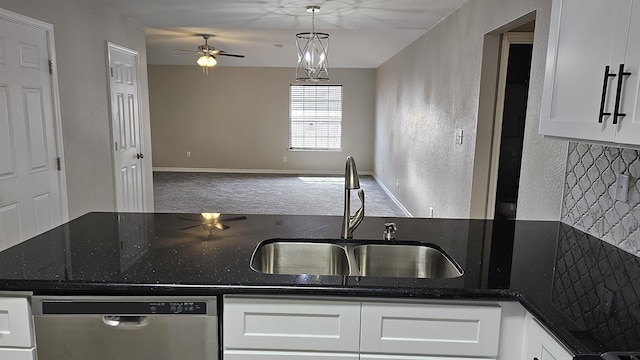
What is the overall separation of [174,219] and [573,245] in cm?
177

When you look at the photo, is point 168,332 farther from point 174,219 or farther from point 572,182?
point 572,182

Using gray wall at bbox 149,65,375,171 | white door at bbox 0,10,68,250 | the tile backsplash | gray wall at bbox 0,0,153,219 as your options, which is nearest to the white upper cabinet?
the tile backsplash

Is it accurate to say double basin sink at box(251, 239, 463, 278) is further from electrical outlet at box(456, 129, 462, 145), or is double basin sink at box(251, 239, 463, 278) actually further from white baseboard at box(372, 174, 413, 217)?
white baseboard at box(372, 174, 413, 217)

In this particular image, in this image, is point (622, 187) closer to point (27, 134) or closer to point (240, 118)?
point (27, 134)

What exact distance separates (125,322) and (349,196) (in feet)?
3.03

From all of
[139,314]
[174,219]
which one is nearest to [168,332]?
[139,314]

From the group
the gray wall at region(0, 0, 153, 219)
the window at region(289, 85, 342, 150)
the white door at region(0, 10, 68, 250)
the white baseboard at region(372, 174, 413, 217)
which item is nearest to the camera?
the white door at region(0, 10, 68, 250)

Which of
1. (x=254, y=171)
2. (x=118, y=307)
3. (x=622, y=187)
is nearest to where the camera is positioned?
(x=118, y=307)

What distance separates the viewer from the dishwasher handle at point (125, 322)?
4.35 feet

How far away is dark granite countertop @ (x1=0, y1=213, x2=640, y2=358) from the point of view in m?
1.18

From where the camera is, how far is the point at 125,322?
133 cm

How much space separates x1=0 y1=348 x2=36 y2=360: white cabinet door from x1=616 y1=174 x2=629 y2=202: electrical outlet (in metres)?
2.16

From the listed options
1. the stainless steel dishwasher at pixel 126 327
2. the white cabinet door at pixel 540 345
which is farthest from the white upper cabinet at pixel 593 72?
the stainless steel dishwasher at pixel 126 327

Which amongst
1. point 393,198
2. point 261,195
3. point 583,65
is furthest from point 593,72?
point 261,195
